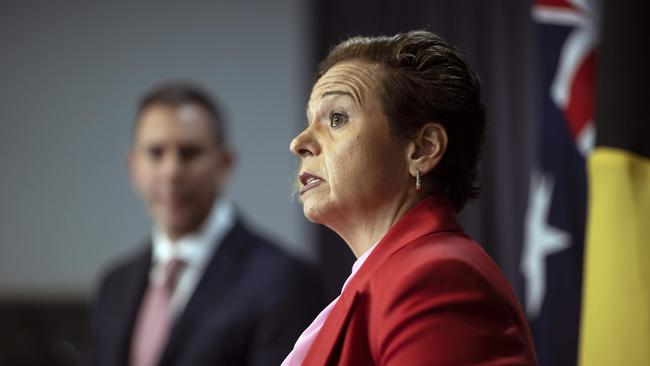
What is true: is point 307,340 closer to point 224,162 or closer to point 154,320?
point 154,320

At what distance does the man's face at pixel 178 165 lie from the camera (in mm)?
2951

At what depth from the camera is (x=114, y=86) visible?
5.18 m

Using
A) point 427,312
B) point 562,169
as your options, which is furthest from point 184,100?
point 427,312

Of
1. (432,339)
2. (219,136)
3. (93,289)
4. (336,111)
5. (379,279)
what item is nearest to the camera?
(432,339)

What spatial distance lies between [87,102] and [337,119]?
406cm

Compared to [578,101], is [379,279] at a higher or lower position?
higher

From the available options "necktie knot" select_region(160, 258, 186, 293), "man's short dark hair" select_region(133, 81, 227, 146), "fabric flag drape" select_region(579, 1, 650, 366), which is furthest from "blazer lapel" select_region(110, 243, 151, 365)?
"fabric flag drape" select_region(579, 1, 650, 366)

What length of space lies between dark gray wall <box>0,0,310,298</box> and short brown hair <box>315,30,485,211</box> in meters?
3.76

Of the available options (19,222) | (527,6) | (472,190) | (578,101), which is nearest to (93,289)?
(19,222)

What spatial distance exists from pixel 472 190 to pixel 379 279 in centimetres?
28

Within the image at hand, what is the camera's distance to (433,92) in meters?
1.30

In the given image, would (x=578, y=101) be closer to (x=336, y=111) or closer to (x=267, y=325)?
(x=267, y=325)

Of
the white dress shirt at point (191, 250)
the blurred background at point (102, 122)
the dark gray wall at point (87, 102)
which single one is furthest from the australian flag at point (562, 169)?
the dark gray wall at point (87, 102)

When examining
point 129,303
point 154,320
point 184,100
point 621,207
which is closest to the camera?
point 621,207
